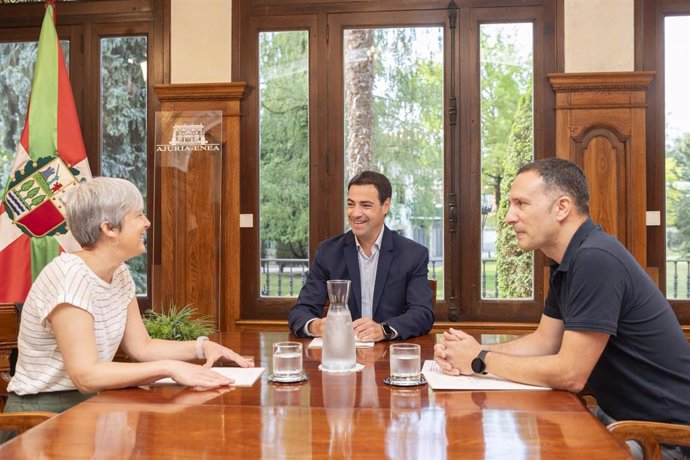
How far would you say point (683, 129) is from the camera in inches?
168

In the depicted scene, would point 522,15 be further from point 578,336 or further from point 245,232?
point 578,336

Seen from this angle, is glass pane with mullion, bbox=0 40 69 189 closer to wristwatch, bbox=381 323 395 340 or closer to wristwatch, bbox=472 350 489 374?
wristwatch, bbox=381 323 395 340

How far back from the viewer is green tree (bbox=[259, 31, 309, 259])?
4.56 metres

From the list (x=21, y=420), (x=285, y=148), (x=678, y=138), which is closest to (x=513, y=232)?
(x=678, y=138)

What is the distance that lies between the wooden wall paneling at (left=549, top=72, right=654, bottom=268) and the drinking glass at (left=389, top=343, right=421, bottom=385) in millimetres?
2838

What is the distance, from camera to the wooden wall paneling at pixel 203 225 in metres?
4.38

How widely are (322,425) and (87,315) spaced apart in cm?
69

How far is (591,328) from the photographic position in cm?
168

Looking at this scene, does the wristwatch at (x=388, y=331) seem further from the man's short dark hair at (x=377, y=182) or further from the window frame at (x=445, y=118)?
the window frame at (x=445, y=118)

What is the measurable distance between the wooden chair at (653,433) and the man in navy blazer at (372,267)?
1.20 meters

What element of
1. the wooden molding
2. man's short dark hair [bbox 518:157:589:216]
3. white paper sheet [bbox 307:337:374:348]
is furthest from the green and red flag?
man's short dark hair [bbox 518:157:589:216]

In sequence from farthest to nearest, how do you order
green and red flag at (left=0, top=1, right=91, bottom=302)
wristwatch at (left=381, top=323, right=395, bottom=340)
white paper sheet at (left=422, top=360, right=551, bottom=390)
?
1. green and red flag at (left=0, top=1, right=91, bottom=302)
2. wristwatch at (left=381, top=323, right=395, bottom=340)
3. white paper sheet at (left=422, top=360, right=551, bottom=390)

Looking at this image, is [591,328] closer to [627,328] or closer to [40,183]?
[627,328]

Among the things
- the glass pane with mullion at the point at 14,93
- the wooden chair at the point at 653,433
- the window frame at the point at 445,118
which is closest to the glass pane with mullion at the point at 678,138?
the window frame at the point at 445,118
